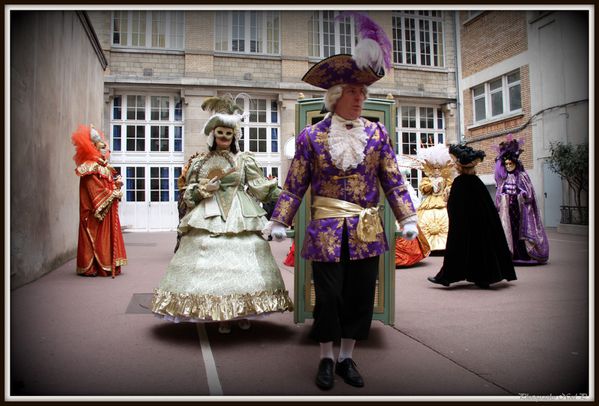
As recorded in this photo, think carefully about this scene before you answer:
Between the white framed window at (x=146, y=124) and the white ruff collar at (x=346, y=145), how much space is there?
14140mm

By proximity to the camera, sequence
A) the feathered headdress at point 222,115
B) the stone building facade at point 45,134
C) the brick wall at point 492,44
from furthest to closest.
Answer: the brick wall at point 492,44
the stone building facade at point 45,134
the feathered headdress at point 222,115

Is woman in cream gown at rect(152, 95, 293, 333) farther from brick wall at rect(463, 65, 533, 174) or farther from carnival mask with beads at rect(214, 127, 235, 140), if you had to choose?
brick wall at rect(463, 65, 533, 174)

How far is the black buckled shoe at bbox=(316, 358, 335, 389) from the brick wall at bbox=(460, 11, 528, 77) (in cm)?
783

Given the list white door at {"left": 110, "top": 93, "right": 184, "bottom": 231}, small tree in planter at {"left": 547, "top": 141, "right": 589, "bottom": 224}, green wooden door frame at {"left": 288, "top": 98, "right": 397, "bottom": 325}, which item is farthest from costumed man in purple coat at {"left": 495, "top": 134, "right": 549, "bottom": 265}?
white door at {"left": 110, "top": 93, "right": 184, "bottom": 231}

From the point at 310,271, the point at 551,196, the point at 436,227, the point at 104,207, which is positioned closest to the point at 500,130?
the point at 551,196

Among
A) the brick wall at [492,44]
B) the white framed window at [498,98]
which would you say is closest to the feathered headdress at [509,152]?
the brick wall at [492,44]

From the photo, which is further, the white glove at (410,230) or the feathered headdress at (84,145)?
the feathered headdress at (84,145)

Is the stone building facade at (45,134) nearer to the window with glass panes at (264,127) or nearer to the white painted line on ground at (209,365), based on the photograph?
the white painted line on ground at (209,365)

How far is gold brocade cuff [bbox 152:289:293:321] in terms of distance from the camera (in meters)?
3.22

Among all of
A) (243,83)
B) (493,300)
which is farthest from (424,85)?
(493,300)

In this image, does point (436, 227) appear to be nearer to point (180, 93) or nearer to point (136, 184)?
point (180, 93)

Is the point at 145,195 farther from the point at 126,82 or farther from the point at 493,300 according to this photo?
the point at 493,300

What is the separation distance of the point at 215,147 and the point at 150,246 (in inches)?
311

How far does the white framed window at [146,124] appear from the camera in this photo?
627 inches
